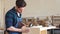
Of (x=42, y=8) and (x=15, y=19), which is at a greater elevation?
(x=42, y=8)

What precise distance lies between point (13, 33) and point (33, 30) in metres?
0.46

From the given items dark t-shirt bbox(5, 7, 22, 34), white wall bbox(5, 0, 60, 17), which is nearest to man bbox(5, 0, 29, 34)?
dark t-shirt bbox(5, 7, 22, 34)

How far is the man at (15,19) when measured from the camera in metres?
1.95

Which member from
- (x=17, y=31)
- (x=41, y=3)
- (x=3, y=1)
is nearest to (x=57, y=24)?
(x=41, y=3)

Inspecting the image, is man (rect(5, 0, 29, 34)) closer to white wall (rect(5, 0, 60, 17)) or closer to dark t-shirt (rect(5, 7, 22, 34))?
dark t-shirt (rect(5, 7, 22, 34))

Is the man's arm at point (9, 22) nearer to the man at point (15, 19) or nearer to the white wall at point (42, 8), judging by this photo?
the man at point (15, 19)

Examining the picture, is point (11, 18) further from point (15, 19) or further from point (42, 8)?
point (42, 8)

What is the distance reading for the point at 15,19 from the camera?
200cm

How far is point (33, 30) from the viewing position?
2.39 m

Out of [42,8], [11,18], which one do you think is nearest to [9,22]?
[11,18]

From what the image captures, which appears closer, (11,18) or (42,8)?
(11,18)

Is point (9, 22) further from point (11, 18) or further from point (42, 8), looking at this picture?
point (42, 8)

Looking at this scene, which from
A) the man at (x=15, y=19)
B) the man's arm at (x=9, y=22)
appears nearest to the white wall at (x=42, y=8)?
the man at (x=15, y=19)

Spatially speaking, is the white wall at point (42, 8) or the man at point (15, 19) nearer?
the man at point (15, 19)
